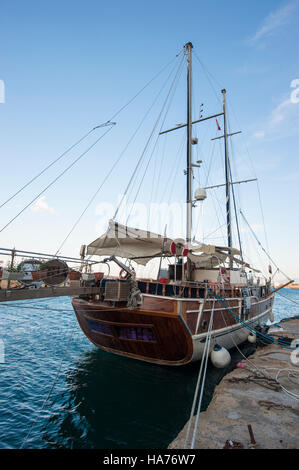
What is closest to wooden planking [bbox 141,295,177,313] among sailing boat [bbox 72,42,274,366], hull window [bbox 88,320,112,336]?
sailing boat [bbox 72,42,274,366]

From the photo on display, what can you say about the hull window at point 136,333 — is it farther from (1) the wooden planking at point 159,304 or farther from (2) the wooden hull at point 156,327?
(1) the wooden planking at point 159,304

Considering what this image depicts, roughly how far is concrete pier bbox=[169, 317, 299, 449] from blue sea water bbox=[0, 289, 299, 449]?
4.65ft

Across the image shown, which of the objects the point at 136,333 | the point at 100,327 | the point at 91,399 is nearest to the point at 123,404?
the point at 91,399

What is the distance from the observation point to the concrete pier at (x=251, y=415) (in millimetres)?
5077

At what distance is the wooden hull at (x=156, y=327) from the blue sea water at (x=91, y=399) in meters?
0.99

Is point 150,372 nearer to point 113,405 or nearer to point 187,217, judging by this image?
point 113,405

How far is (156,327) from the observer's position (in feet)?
32.7

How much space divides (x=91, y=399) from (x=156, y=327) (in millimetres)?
3442

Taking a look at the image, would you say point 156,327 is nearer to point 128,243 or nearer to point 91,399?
point 91,399

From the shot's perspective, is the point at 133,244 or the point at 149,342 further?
the point at 133,244

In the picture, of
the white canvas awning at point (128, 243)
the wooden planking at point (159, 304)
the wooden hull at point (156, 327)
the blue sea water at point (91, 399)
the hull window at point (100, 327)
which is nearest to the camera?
the blue sea water at point (91, 399)

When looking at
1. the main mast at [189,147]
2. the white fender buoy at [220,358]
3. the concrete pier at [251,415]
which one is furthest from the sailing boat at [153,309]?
the concrete pier at [251,415]

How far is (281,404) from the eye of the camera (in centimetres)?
679
